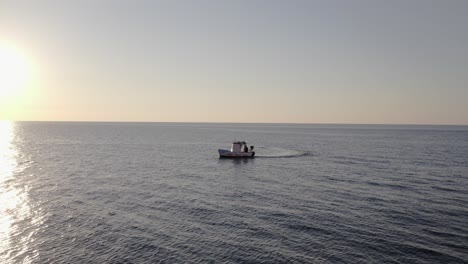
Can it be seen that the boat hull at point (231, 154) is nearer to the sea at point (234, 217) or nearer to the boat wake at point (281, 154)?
the boat wake at point (281, 154)

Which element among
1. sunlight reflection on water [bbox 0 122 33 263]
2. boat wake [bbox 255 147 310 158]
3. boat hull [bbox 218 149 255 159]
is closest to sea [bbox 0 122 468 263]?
sunlight reflection on water [bbox 0 122 33 263]

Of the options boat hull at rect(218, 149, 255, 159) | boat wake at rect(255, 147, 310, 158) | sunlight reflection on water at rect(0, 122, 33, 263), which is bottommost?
sunlight reflection on water at rect(0, 122, 33, 263)

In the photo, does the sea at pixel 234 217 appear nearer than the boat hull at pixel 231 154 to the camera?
Yes

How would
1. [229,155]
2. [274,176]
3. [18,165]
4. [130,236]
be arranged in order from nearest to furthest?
[130,236], [274,176], [18,165], [229,155]

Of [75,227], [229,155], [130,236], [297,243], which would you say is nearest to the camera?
[297,243]

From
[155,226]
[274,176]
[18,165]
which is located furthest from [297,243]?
[18,165]

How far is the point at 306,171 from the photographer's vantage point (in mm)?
66375

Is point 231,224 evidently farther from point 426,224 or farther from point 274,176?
point 274,176

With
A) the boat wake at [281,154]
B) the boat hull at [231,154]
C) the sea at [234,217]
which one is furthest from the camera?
the boat wake at [281,154]

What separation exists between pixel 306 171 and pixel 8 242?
52219 millimetres

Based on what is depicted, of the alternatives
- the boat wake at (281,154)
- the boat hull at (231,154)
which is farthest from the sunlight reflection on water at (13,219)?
the boat wake at (281,154)

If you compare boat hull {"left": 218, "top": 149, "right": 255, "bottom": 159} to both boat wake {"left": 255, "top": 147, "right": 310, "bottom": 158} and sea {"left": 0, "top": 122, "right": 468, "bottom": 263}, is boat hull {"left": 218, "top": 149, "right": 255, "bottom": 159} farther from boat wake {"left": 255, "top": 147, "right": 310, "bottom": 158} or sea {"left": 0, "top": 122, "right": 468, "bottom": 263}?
sea {"left": 0, "top": 122, "right": 468, "bottom": 263}

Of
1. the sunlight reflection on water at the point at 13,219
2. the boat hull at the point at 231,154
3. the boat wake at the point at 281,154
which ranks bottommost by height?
the sunlight reflection on water at the point at 13,219

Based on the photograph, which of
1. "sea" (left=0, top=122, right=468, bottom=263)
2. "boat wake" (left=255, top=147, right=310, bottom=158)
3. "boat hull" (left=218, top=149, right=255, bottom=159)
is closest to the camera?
"sea" (left=0, top=122, right=468, bottom=263)
